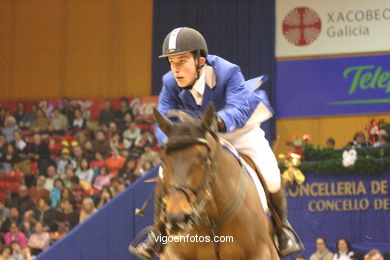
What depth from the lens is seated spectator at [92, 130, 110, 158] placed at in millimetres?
14625

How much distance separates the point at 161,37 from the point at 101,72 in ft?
6.49

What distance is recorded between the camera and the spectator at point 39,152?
576 inches

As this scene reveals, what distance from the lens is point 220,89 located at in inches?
177

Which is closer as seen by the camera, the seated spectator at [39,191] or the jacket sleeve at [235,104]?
the jacket sleeve at [235,104]

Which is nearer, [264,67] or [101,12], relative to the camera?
[264,67]

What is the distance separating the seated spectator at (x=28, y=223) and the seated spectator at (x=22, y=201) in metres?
0.53

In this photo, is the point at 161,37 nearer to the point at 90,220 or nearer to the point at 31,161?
the point at 31,161

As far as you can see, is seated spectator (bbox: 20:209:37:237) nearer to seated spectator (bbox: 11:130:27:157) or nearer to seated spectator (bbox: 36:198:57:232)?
seated spectator (bbox: 36:198:57:232)

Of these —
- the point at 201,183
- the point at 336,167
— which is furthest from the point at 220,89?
the point at 336,167

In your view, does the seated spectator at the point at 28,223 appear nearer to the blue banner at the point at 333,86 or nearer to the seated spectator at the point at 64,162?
the seated spectator at the point at 64,162

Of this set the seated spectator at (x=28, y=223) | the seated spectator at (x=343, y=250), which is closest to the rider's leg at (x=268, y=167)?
the seated spectator at (x=343, y=250)

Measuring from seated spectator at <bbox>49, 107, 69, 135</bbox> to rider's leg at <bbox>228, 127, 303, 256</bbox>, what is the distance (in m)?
11.7

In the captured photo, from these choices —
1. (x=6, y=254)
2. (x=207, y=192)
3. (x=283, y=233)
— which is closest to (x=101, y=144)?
(x=6, y=254)

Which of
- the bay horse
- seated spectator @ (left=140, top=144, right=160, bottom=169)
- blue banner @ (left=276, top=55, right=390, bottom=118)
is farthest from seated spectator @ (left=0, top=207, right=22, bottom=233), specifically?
the bay horse
